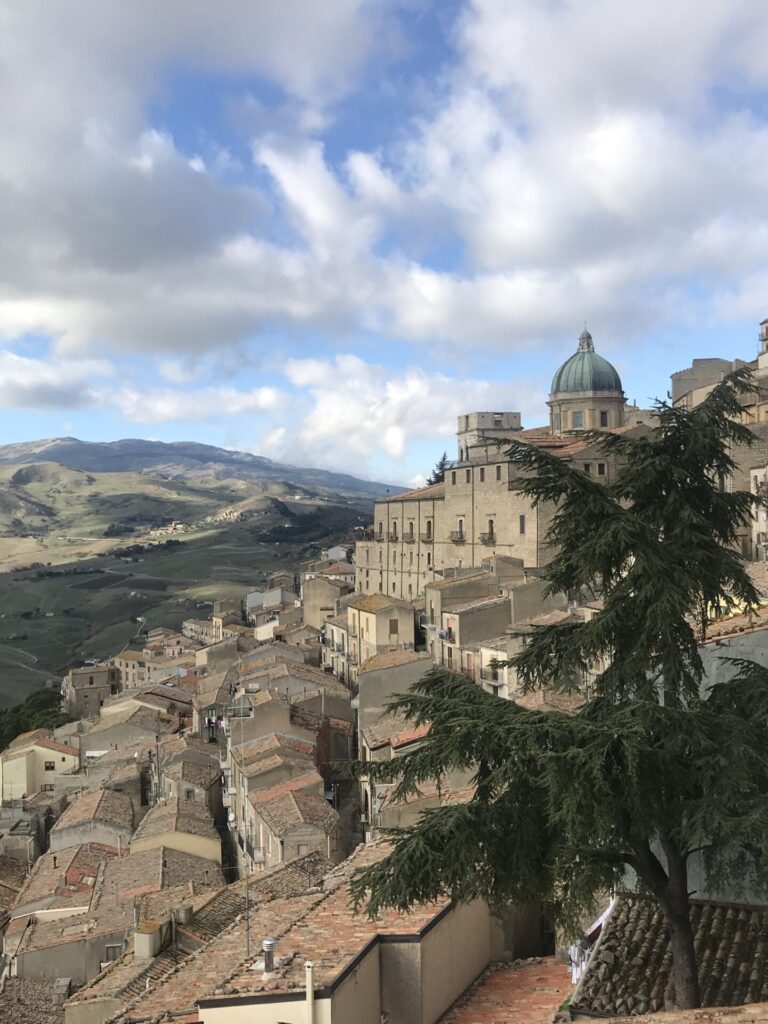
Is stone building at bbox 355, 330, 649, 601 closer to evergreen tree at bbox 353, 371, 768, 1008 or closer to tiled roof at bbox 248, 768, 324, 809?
tiled roof at bbox 248, 768, 324, 809

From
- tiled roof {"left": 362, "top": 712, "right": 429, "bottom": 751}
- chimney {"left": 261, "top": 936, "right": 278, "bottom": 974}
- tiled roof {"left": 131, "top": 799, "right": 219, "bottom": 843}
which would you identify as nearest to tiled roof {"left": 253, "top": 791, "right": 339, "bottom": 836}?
tiled roof {"left": 362, "top": 712, "right": 429, "bottom": 751}

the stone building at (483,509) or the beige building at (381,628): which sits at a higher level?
the stone building at (483,509)

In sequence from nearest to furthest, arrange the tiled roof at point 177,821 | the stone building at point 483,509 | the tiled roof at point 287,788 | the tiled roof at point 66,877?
1. the tiled roof at point 66,877
2. the tiled roof at point 287,788
3. the tiled roof at point 177,821
4. the stone building at point 483,509

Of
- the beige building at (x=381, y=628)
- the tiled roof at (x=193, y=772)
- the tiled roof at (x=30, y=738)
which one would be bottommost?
the tiled roof at (x=30, y=738)

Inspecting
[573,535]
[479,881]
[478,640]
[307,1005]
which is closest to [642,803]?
[479,881]

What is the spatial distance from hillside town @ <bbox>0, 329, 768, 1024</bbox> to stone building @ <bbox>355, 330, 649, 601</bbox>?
0.58ft

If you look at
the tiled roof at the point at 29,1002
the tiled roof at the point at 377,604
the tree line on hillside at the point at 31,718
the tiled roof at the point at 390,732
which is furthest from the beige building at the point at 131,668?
the tiled roof at the point at 29,1002

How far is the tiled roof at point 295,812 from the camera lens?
23734 millimetres

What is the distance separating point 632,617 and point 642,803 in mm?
2062

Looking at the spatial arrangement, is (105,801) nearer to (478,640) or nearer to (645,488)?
(478,640)

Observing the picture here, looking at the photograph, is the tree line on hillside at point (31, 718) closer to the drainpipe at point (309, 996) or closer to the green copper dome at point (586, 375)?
the green copper dome at point (586, 375)

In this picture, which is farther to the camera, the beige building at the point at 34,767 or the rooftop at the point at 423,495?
the rooftop at the point at 423,495

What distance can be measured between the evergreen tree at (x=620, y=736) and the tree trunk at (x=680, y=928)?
0.02 metres

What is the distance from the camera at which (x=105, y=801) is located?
33312 mm
